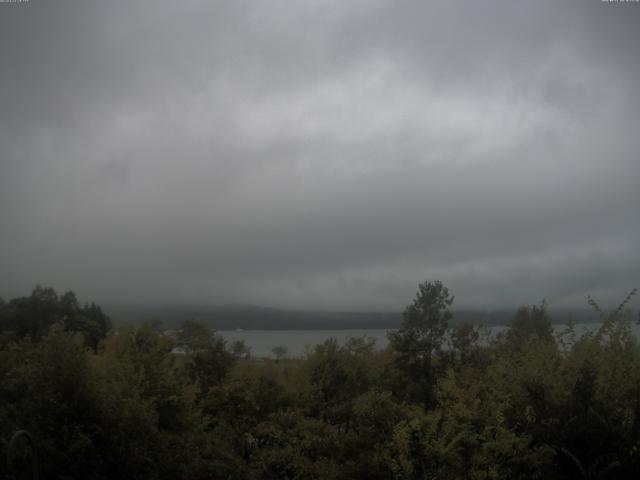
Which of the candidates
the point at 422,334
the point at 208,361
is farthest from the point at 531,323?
the point at 208,361

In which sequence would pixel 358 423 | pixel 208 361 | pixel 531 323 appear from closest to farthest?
pixel 358 423 → pixel 208 361 → pixel 531 323

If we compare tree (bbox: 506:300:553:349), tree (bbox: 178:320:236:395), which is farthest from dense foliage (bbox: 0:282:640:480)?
tree (bbox: 506:300:553:349)

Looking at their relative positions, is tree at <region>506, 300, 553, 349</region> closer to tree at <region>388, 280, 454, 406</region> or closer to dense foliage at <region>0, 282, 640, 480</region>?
tree at <region>388, 280, 454, 406</region>

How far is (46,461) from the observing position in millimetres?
14594

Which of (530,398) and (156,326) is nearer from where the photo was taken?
(530,398)

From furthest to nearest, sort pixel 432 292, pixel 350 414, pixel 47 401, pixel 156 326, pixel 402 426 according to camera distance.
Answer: pixel 156 326, pixel 432 292, pixel 350 414, pixel 402 426, pixel 47 401

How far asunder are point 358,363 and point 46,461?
19.3 m

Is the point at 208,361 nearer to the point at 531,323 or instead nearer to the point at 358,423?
the point at 358,423

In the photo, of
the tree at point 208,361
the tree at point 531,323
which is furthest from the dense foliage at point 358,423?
the tree at point 531,323

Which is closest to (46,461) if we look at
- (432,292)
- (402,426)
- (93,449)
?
(93,449)

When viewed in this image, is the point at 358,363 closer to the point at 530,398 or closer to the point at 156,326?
the point at 530,398

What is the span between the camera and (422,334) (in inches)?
1415

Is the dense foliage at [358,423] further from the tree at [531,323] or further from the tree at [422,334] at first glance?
the tree at [531,323]

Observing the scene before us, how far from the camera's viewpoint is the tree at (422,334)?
35.2 meters
